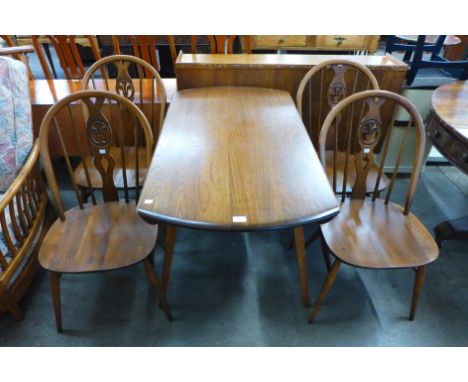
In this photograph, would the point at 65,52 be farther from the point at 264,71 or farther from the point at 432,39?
the point at 432,39

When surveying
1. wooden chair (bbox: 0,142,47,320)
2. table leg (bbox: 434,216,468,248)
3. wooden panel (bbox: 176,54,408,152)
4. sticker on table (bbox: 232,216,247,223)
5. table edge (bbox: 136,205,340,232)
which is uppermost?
wooden panel (bbox: 176,54,408,152)

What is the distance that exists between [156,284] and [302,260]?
→ 63 cm

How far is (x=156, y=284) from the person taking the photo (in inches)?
51.6

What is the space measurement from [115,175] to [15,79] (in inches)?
25.1

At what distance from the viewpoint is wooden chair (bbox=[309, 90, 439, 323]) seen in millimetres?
1192

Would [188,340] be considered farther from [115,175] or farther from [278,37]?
[278,37]

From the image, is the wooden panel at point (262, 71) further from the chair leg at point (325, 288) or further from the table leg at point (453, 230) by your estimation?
the chair leg at point (325, 288)

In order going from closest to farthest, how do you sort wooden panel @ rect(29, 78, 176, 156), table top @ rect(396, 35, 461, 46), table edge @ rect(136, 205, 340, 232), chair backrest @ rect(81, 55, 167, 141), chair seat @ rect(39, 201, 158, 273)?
table edge @ rect(136, 205, 340, 232), chair seat @ rect(39, 201, 158, 273), chair backrest @ rect(81, 55, 167, 141), wooden panel @ rect(29, 78, 176, 156), table top @ rect(396, 35, 461, 46)

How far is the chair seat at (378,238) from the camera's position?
1.18 metres

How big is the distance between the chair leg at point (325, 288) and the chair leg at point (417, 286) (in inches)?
13.3

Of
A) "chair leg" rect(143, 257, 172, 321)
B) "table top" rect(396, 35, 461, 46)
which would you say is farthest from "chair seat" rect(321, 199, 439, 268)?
"table top" rect(396, 35, 461, 46)

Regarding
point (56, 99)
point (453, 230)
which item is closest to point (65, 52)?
point (56, 99)

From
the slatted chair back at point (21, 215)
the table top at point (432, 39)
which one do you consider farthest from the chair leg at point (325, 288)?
the table top at point (432, 39)

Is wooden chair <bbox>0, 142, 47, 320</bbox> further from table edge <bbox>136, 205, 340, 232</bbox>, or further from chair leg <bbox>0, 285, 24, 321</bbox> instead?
table edge <bbox>136, 205, 340, 232</bbox>
